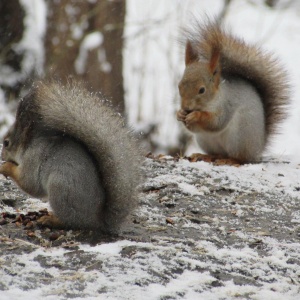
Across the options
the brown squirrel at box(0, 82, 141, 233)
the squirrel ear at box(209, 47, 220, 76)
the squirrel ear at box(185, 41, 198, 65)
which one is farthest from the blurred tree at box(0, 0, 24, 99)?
the brown squirrel at box(0, 82, 141, 233)

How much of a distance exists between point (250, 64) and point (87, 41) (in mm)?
2401

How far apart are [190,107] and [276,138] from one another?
2.11ft

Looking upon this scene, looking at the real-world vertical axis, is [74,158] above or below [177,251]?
above

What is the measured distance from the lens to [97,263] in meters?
2.33

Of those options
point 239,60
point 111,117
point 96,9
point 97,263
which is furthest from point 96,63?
point 97,263

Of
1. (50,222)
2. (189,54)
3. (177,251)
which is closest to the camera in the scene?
(177,251)

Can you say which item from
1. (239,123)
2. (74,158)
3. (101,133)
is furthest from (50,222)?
(239,123)

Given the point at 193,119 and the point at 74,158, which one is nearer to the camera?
the point at 74,158

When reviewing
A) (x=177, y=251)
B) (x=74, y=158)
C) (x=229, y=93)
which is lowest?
(x=177, y=251)

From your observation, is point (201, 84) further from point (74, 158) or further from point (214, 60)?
point (74, 158)

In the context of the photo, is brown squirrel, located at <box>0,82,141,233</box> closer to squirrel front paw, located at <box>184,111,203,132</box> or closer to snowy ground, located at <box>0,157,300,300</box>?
snowy ground, located at <box>0,157,300,300</box>

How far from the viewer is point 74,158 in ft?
8.50

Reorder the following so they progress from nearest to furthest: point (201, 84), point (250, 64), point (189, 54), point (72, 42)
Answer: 1. point (201, 84)
2. point (250, 64)
3. point (189, 54)
4. point (72, 42)

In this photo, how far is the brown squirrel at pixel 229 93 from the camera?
433 cm
